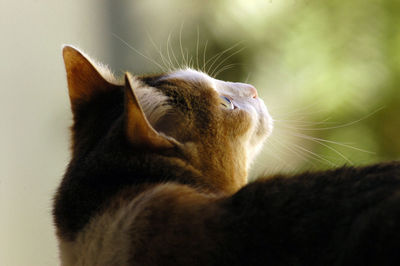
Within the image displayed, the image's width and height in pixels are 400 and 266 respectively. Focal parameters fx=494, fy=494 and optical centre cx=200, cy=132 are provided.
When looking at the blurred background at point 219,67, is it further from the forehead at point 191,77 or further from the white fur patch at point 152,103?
the white fur patch at point 152,103

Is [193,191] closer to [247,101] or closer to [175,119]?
[175,119]

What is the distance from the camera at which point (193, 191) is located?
0.76 metres

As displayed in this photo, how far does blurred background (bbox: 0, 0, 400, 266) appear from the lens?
47.5 inches

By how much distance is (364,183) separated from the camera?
24.3 inches

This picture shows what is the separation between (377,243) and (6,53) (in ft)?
3.21

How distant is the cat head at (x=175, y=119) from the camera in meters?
0.81

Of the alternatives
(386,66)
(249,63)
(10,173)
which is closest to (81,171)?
(10,173)

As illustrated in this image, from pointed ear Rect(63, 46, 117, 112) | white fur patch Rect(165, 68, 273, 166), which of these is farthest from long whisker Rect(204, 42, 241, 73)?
pointed ear Rect(63, 46, 117, 112)

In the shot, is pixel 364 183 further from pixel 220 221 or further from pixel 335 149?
pixel 335 149

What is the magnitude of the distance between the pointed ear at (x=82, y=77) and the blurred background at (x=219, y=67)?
0.68 ft

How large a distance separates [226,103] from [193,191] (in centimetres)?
26

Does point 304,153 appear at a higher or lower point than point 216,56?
lower

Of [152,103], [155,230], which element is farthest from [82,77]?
[155,230]

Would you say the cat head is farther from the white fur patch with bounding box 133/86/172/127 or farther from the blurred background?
the blurred background
